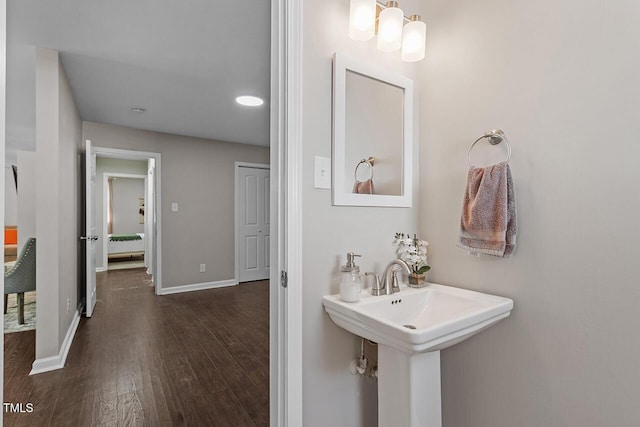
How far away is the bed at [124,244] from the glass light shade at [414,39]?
7399 mm

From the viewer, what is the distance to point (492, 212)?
4.06ft

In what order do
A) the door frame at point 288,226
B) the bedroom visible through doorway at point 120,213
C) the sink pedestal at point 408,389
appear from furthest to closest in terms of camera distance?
the bedroom visible through doorway at point 120,213
the door frame at point 288,226
the sink pedestal at point 408,389

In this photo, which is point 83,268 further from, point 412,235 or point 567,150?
point 567,150

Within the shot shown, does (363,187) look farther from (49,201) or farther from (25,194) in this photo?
(25,194)

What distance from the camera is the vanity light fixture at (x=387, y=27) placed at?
122 centimetres

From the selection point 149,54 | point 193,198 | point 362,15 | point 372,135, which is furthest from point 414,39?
point 193,198

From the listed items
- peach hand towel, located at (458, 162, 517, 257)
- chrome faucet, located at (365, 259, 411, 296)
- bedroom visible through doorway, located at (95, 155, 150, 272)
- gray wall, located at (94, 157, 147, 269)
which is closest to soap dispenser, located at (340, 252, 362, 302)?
chrome faucet, located at (365, 259, 411, 296)

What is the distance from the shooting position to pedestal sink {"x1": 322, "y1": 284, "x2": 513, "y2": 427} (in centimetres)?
95

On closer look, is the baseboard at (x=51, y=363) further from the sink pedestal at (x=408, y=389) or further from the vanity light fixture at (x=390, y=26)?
the vanity light fixture at (x=390, y=26)

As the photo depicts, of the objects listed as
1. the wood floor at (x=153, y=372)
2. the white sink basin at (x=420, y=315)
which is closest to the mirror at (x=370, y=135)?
the white sink basin at (x=420, y=315)

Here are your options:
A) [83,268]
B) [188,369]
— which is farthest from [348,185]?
[83,268]

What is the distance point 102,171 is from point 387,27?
274 inches

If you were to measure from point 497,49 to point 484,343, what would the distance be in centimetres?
123

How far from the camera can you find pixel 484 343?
52.2 inches
